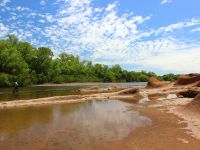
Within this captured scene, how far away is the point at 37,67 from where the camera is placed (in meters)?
101

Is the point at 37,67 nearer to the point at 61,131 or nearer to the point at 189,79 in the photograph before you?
the point at 189,79

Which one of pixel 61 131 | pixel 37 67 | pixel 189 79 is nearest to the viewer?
pixel 61 131

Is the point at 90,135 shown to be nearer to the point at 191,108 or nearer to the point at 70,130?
the point at 70,130

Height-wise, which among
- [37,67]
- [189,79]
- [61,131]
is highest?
[37,67]

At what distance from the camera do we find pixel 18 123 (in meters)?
16.6

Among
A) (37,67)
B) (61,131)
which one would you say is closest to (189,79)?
(61,131)

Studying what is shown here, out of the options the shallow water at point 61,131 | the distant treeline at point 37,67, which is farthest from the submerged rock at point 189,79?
the distant treeline at point 37,67

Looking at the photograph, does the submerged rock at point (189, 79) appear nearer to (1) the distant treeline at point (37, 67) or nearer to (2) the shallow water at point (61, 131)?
(2) the shallow water at point (61, 131)

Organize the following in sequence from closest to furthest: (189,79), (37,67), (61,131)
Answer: (61,131)
(189,79)
(37,67)

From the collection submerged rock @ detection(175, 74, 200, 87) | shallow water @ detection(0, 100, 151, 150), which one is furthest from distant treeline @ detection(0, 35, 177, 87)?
shallow water @ detection(0, 100, 151, 150)

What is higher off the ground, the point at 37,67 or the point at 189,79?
the point at 37,67

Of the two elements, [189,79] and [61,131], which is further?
[189,79]

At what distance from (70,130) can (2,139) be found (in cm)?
332

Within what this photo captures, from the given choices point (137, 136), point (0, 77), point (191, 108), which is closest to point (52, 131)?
point (137, 136)
